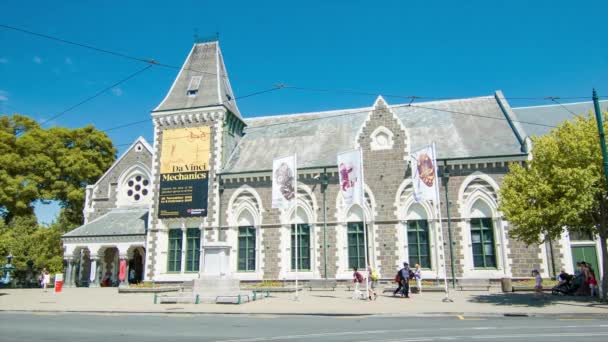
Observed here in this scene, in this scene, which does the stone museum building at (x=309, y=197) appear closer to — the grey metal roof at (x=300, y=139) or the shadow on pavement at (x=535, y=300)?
the grey metal roof at (x=300, y=139)

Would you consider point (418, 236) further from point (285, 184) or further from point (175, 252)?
point (175, 252)

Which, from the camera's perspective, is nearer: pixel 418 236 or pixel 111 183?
pixel 418 236

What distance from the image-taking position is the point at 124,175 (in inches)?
1423

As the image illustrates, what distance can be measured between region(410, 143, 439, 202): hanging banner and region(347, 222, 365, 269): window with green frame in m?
5.96

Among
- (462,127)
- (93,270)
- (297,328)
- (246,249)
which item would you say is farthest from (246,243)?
(297,328)

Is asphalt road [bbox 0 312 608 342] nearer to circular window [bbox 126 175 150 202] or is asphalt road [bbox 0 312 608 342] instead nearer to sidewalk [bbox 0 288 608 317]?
sidewalk [bbox 0 288 608 317]

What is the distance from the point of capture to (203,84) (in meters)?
33.8

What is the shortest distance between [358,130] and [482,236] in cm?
1017

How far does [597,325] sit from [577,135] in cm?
837

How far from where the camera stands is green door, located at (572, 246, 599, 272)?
27.4m

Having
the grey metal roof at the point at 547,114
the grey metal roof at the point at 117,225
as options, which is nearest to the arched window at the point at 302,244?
the grey metal roof at the point at 117,225

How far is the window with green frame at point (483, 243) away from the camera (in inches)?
1011

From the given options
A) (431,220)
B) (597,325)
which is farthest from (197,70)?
(597,325)

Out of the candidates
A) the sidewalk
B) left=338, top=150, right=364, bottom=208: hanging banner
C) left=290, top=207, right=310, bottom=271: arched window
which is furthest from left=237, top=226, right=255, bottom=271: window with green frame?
left=338, top=150, right=364, bottom=208: hanging banner
